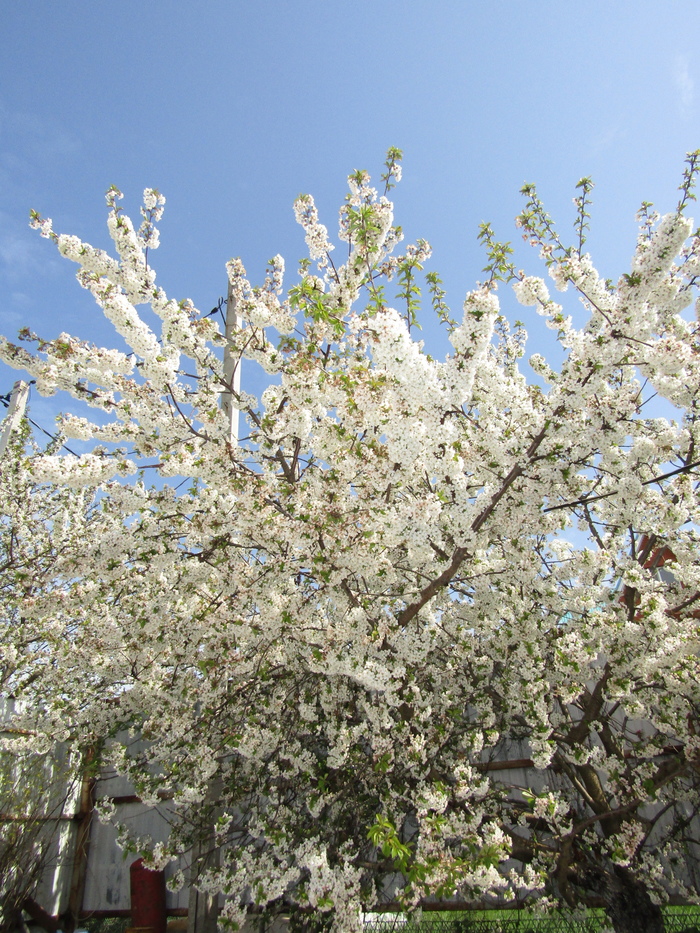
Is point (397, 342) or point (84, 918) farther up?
point (397, 342)

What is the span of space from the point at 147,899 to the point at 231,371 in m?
6.12

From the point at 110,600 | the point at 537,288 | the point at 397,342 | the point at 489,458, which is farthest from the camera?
the point at 110,600

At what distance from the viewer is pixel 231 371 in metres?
4.82

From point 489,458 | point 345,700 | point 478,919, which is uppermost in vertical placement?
point 489,458

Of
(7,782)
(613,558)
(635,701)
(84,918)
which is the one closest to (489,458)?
(613,558)

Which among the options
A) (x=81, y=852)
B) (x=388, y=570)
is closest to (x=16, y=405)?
(x=388, y=570)

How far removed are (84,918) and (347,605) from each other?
6133 millimetres

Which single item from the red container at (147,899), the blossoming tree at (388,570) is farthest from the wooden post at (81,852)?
the blossoming tree at (388,570)

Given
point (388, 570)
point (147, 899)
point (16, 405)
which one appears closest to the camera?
point (388, 570)

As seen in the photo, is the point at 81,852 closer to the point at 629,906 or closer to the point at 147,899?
the point at 147,899

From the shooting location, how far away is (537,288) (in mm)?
4418

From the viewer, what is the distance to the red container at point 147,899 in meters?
6.07

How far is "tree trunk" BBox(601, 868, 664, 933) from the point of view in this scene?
4.37 m

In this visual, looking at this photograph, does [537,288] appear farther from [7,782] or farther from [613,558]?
[7,782]
